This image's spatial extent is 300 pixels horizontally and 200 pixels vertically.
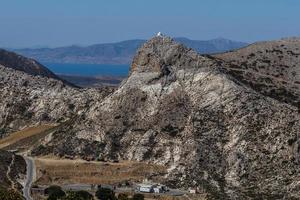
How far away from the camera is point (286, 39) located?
648 feet

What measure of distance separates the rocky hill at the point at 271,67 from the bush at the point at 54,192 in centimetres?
5707

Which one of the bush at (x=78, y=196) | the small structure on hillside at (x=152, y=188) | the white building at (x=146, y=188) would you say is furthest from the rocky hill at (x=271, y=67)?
the bush at (x=78, y=196)

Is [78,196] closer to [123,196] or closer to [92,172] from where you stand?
[123,196]

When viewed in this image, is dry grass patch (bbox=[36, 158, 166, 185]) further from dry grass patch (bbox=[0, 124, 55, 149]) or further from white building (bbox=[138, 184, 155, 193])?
dry grass patch (bbox=[0, 124, 55, 149])

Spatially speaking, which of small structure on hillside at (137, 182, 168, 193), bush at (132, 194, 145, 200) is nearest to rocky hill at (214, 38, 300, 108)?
small structure on hillside at (137, 182, 168, 193)

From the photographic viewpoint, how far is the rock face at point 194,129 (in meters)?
126

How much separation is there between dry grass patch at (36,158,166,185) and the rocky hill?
121ft

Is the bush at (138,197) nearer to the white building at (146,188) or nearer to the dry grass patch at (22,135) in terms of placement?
the white building at (146,188)

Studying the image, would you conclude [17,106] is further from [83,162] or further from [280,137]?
[280,137]

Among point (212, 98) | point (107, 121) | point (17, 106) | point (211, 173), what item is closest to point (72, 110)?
point (17, 106)

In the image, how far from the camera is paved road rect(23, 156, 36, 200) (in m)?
117

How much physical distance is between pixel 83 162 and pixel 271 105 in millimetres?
36715

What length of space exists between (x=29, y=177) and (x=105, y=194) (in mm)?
22405

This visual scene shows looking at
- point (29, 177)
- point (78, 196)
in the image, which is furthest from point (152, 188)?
point (29, 177)
